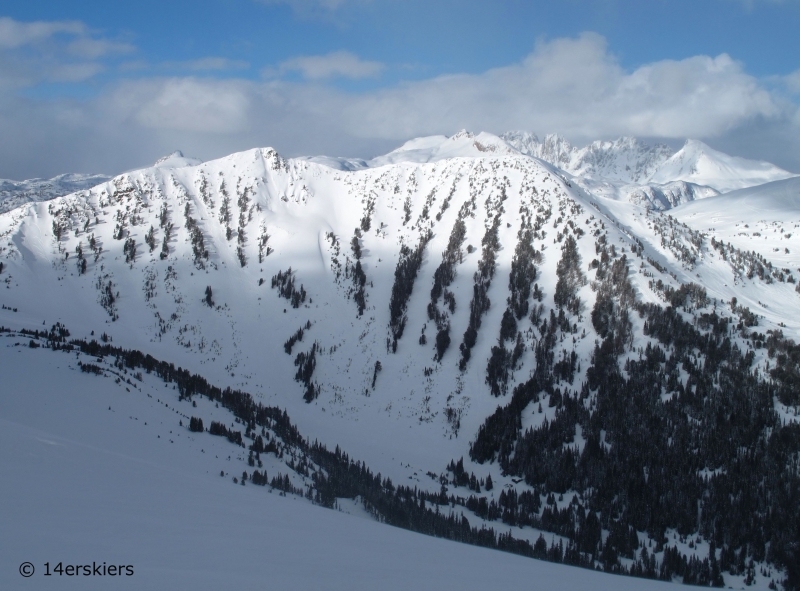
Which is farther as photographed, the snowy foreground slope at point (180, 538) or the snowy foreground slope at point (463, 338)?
the snowy foreground slope at point (463, 338)

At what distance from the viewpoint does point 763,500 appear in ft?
164

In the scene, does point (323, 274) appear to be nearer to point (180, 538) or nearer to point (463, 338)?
point (463, 338)

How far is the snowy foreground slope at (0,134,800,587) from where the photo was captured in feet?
176

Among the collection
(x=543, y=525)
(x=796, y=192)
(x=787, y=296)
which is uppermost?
(x=796, y=192)

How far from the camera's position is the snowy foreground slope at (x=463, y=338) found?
53.7 m

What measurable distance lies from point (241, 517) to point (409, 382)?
73.0 metres

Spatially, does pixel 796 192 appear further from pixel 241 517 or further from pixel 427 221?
pixel 241 517

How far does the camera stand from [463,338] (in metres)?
95.1

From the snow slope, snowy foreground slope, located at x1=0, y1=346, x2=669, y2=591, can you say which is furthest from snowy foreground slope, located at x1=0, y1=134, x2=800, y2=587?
snowy foreground slope, located at x1=0, y1=346, x2=669, y2=591

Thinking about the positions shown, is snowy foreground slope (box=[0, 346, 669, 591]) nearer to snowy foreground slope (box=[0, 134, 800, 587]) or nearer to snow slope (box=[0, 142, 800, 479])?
snowy foreground slope (box=[0, 134, 800, 587])

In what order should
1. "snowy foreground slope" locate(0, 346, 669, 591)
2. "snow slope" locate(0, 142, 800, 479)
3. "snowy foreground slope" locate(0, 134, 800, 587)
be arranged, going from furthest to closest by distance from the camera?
"snow slope" locate(0, 142, 800, 479), "snowy foreground slope" locate(0, 134, 800, 587), "snowy foreground slope" locate(0, 346, 669, 591)

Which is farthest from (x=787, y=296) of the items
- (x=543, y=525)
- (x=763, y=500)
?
(x=543, y=525)

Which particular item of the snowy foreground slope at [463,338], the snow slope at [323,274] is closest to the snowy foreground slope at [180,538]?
the snowy foreground slope at [463,338]

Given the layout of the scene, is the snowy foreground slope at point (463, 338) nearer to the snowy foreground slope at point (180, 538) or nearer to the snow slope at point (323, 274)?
the snow slope at point (323, 274)
